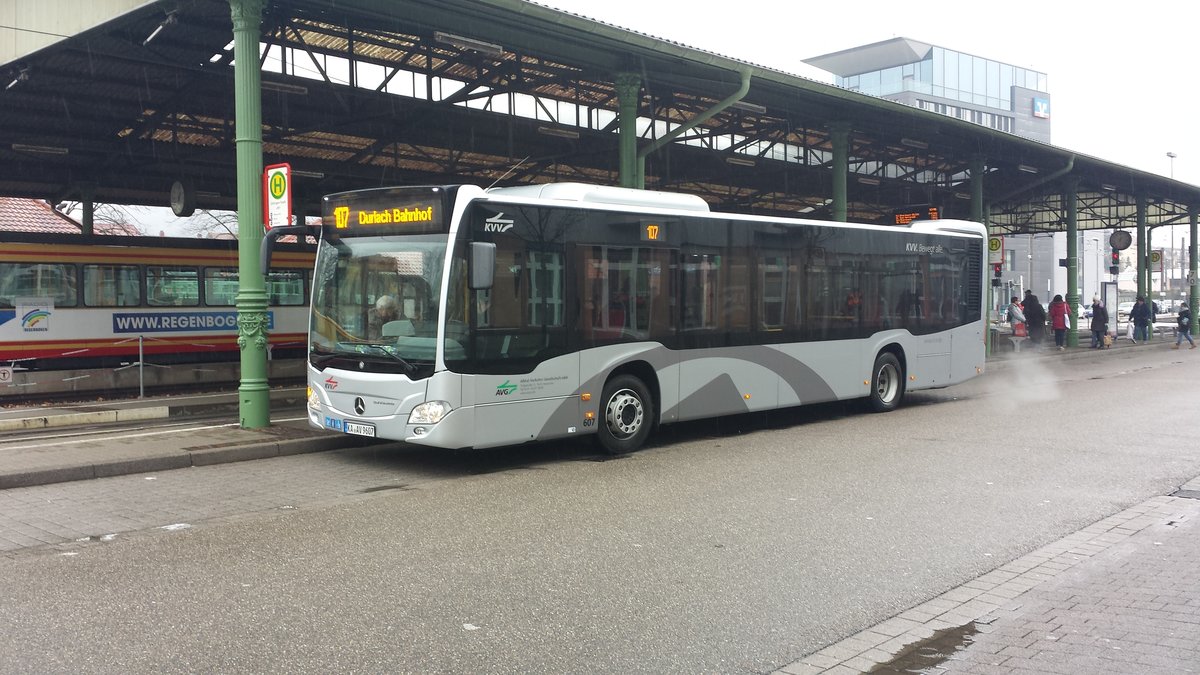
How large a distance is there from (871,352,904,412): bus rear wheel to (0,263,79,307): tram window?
14.7 m

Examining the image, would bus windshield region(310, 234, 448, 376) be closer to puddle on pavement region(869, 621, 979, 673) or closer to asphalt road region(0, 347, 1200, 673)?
asphalt road region(0, 347, 1200, 673)

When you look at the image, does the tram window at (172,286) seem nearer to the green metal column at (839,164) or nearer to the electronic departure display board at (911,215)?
the green metal column at (839,164)

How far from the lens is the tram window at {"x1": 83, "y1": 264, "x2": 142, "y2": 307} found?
19250 millimetres

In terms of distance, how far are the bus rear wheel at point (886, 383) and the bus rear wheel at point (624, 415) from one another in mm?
5109

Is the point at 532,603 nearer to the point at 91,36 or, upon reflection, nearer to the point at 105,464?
the point at 105,464

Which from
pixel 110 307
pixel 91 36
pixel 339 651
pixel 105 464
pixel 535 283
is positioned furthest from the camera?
pixel 110 307

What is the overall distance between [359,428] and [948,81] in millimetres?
82758

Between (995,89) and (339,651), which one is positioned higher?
(995,89)

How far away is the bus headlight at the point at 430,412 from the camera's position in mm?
9711

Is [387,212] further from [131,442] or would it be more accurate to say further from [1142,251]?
[1142,251]

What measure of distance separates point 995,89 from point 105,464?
91514 mm

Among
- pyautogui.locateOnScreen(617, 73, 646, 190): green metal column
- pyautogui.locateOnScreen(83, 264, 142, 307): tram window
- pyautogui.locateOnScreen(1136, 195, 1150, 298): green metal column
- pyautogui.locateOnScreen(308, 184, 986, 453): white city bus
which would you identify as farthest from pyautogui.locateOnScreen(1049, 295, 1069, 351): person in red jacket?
pyautogui.locateOnScreen(83, 264, 142, 307): tram window

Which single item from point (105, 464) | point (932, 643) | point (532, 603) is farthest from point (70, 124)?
point (932, 643)

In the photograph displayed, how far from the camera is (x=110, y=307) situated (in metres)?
19.5
